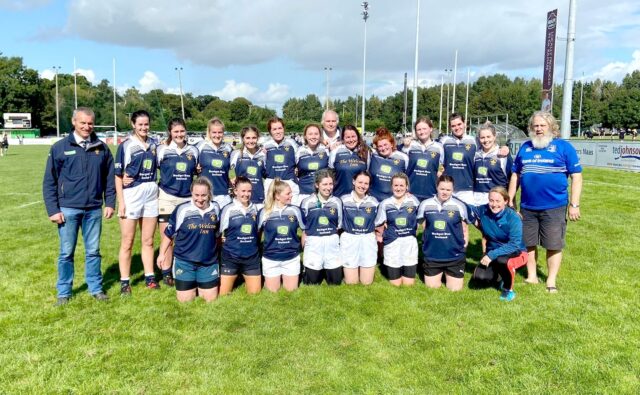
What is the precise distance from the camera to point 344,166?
604 centimetres

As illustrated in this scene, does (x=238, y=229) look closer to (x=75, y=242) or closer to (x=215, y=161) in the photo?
(x=215, y=161)

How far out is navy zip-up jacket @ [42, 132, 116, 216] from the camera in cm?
469

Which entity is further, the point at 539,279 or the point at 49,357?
the point at 539,279

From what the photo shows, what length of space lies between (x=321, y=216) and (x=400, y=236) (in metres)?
1.03

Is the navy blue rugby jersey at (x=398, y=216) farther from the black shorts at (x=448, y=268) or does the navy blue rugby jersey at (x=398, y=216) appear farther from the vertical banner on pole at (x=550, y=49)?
the vertical banner on pole at (x=550, y=49)

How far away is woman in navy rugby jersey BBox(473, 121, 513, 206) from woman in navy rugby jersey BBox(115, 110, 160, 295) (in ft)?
13.4

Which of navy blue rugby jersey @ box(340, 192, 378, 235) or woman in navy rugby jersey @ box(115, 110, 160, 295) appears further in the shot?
navy blue rugby jersey @ box(340, 192, 378, 235)

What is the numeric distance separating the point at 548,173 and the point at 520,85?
9742 cm

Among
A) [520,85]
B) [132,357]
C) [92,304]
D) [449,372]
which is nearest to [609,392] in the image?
[449,372]

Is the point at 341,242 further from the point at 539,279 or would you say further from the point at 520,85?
the point at 520,85

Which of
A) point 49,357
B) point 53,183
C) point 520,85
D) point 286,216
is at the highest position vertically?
point 520,85

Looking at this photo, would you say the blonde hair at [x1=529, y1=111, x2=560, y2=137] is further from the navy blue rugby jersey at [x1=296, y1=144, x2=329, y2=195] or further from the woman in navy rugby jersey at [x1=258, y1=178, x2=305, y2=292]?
the woman in navy rugby jersey at [x1=258, y1=178, x2=305, y2=292]

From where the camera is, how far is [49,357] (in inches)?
148

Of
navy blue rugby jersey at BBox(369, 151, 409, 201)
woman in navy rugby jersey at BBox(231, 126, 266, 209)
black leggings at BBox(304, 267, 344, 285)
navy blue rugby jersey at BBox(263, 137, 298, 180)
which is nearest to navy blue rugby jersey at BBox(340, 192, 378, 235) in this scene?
navy blue rugby jersey at BBox(369, 151, 409, 201)
